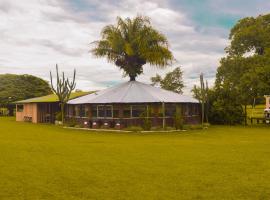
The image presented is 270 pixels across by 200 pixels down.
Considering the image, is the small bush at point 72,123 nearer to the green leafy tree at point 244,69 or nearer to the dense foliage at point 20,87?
the green leafy tree at point 244,69

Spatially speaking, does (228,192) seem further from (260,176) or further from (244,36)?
(244,36)

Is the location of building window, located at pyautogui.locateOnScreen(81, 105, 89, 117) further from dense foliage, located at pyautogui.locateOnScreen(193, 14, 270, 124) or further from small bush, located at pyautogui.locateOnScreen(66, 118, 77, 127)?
dense foliage, located at pyautogui.locateOnScreen(193, 14, 270, 124)

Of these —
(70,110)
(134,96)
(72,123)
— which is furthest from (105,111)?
(70,110)

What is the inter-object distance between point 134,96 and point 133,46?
7.33 metres

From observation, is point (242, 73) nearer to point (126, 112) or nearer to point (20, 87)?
point (126, 112)

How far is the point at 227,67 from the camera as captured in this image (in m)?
44.0

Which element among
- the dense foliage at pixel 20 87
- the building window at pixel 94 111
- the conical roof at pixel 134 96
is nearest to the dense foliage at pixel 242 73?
the conical roof at pixel 134 96

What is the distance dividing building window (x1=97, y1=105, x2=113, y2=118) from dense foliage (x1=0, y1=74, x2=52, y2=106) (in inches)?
1552

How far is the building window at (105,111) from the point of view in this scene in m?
33.3

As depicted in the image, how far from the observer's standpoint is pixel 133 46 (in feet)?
125

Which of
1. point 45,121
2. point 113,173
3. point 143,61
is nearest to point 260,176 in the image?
point 113,173

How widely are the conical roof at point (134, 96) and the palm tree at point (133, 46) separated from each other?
105 inches

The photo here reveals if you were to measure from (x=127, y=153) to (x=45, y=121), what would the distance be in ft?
103

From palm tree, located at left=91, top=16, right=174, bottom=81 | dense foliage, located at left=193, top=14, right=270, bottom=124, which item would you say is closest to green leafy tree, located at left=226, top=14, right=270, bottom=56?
dense foliage, located at left=193, top=14, right=270, bottom=124
